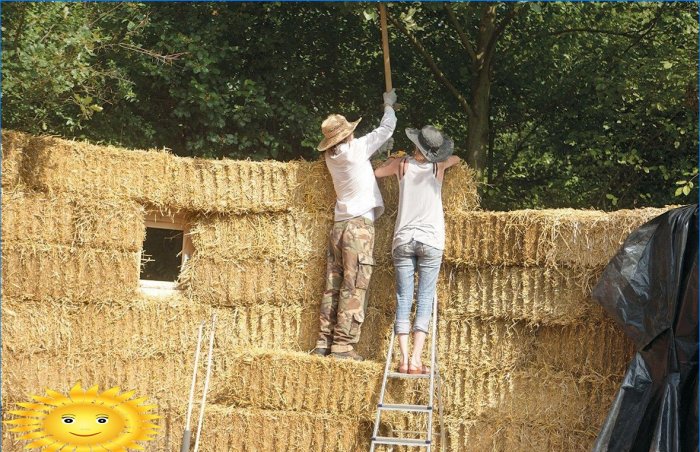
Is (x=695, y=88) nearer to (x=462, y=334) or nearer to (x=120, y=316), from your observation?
(x=462, y=334)

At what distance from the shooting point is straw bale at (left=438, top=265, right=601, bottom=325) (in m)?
7.57

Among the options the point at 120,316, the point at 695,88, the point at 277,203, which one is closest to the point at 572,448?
the point at 277,203

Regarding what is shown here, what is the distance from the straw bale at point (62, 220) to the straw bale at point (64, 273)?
0.26 feet

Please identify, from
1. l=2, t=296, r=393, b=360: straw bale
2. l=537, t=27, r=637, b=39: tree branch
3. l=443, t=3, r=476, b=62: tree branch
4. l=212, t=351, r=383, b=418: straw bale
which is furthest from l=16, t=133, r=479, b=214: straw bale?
l=537, t=27, r=637, b=39: tree branch

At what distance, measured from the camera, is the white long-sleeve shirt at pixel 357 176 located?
8.20 metres

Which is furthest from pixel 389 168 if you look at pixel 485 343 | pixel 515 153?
pixel 515 153

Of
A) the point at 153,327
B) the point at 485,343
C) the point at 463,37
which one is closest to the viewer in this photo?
the point at 485,343

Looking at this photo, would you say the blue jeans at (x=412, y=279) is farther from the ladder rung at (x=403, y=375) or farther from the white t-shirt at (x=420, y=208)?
the ladder rung at (x=403, y=375)

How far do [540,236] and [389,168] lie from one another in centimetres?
145

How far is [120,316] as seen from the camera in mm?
8508

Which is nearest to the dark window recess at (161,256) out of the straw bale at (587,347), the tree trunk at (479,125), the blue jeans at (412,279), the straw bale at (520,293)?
the tree trunk at (479,125)

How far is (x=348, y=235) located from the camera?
8.19 meters

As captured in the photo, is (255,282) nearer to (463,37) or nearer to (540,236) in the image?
(540,236)

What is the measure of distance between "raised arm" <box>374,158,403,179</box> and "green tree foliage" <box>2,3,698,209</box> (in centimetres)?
276
